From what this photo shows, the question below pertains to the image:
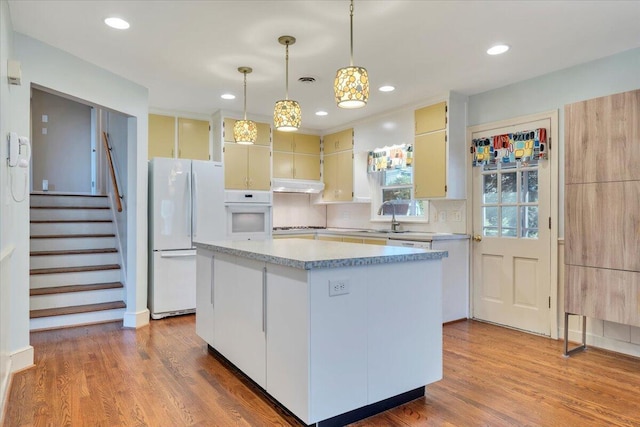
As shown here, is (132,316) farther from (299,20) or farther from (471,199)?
(471,199)

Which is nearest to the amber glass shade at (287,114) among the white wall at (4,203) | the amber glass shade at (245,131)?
the amber glass shade at (245,131)

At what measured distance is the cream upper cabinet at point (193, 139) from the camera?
5.12m

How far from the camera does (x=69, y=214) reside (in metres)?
5.20

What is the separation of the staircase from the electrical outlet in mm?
3177

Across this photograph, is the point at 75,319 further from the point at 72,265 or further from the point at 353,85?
the point at 353,85

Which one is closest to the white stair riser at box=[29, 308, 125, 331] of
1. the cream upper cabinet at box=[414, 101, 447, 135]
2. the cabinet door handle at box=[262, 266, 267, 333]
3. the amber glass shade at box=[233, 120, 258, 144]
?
the amber glass shade at box=[233, 120, 258, 144]

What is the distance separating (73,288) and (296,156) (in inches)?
130

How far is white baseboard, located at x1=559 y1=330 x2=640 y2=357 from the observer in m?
3.15

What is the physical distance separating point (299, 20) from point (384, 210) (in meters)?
3.17

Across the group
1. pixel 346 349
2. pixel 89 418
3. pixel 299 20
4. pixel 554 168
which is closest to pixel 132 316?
pixel 89 418

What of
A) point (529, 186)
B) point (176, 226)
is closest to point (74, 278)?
point (176, 226)

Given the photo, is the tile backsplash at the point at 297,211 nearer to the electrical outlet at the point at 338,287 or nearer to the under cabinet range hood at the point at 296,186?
the under cabinet range hood at the point at 296,186

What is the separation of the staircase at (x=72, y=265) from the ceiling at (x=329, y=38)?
2174 mm

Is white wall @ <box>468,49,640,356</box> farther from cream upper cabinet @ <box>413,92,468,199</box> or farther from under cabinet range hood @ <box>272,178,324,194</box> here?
under cabinet range hood @ <box>272,178,324,194</box>
